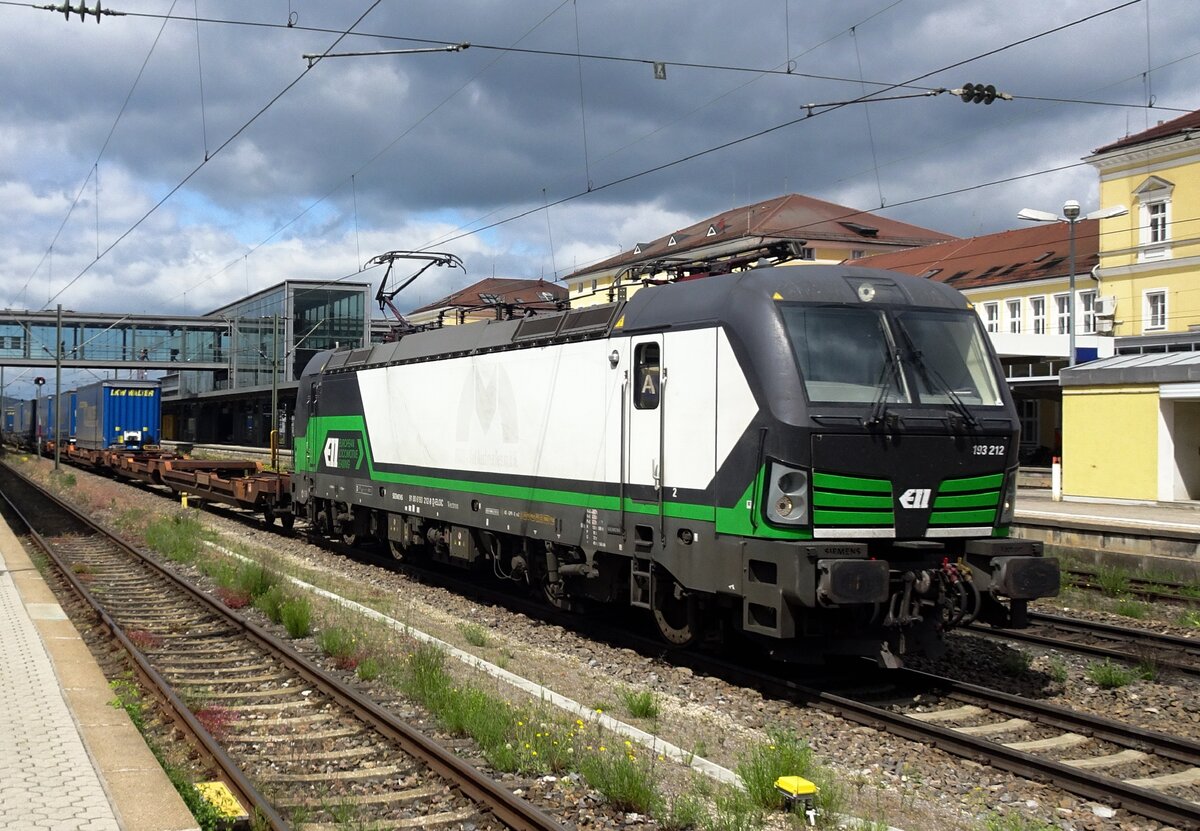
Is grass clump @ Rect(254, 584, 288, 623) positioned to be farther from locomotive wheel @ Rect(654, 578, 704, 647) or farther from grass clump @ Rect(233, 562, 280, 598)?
locomotive wheel @ Rect(654, 578, 704, 647)

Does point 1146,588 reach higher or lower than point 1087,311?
lower

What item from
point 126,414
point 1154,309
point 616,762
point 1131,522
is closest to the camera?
point 616,762

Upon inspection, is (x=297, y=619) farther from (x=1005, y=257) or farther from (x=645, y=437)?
(x=1005, y=257)

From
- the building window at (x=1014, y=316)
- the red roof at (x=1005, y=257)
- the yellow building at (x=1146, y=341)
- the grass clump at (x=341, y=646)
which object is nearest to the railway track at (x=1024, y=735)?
the grass clump at (x=341, y=646)

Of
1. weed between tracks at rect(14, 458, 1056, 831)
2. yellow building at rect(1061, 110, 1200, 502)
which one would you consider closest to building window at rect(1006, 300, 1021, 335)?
yellow building at rect(1061, 110, 1200, 502)

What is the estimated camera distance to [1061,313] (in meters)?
48.1

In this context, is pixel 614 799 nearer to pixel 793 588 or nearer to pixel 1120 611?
pixel 793 588

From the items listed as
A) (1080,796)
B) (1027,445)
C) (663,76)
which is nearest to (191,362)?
(1027,445)

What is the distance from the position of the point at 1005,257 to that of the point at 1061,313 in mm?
5517

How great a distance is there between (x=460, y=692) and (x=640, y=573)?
2267 millimetres

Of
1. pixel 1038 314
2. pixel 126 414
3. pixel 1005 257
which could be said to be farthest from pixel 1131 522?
pixel 1005 257

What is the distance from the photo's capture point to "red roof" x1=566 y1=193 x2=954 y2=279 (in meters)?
59.2

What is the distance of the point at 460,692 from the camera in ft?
27.7

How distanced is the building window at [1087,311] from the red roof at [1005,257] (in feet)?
3.62
